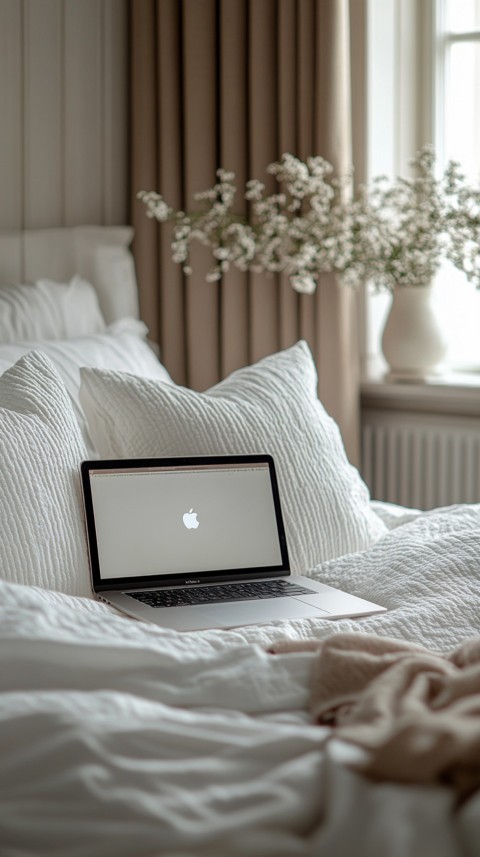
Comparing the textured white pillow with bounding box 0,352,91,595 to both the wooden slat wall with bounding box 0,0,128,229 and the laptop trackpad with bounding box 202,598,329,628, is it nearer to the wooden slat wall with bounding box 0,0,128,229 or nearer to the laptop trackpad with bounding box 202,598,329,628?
the laptop trackpad with bounding box 202,598,329,628

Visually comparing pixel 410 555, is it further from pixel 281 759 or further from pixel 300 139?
pixel 300 139

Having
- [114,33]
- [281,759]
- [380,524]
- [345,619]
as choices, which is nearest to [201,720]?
[281,759]

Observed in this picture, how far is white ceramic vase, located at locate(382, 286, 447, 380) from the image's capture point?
2.57 metres

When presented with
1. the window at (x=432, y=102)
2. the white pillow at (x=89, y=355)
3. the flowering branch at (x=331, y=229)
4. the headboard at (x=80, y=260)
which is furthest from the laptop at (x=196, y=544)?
the window at (x=432, y=102)

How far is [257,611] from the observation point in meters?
1.41

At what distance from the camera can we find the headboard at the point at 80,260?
2.49 metres

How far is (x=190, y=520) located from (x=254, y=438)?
0.66 ft

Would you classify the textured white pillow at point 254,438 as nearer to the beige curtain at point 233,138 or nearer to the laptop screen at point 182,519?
the laptop screen at point 182,519

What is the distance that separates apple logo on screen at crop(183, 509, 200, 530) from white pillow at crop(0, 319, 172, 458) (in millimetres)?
287

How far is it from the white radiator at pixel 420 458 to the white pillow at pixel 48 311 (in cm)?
77

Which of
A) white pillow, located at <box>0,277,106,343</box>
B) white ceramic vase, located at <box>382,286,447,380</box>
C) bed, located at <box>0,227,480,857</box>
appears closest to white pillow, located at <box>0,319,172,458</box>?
white pillow, located at <box>0,277,106,343</box>

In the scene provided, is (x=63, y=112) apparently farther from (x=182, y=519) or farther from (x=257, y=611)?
(x=257, y=611)

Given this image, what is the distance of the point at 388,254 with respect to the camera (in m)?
2.57

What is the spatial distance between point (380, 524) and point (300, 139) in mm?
1162
